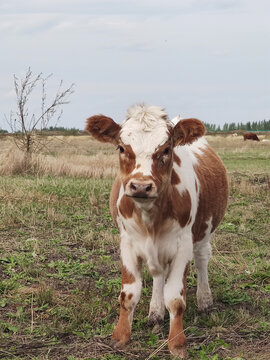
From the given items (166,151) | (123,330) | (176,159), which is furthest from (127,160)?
(123,330)

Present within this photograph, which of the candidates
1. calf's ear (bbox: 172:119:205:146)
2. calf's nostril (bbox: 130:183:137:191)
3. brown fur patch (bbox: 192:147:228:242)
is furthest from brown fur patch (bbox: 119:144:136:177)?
brown fur patch (bbox: 192:147:228:242)

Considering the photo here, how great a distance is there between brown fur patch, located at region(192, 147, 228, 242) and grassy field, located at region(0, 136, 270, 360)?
34.4 inches

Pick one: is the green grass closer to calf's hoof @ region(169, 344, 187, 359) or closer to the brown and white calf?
calf's hoof @ region(169, 344, 187, 359)

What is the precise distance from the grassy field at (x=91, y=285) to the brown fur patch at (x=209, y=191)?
0.87 metres

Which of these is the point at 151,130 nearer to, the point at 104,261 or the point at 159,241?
the point at 159,241

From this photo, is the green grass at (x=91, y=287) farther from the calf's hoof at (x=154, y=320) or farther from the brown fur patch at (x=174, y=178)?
the brown fur patch at (x=174, y=178)

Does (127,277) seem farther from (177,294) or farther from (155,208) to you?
(155,208)

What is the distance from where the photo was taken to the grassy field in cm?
493

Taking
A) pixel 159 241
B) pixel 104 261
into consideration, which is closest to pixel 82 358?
pixel 159 241

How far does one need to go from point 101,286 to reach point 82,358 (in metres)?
1.97

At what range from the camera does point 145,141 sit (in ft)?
15.8

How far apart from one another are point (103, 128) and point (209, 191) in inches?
60.7

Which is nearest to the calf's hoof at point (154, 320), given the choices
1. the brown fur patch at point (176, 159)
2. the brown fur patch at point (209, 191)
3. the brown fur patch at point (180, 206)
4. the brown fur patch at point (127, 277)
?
the brown fur patch at point (127, 277)

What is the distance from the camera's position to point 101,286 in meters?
6.56
